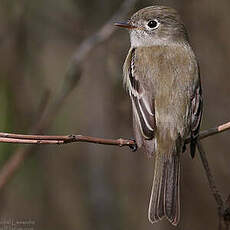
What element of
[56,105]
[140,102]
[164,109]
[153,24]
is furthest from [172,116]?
[153,24]

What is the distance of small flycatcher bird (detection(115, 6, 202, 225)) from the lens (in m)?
3.75

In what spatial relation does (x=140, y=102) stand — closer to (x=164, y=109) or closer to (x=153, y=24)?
(x=164, y=109)

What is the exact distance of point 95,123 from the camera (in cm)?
513

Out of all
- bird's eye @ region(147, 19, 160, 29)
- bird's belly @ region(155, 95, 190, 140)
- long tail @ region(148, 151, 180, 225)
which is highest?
bird's eye @ region(147, 19, 160, 29)

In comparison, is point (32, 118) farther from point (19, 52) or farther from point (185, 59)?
point (185, 59)

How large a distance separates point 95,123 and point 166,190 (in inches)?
60.5

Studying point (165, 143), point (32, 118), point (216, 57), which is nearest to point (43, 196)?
point (32, 118)

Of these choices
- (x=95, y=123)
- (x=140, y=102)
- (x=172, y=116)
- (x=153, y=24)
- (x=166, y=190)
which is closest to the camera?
(x=166, y=190)

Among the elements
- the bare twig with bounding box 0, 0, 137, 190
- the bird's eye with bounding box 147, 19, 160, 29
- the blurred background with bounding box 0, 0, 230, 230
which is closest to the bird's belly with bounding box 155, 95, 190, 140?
the bare twig with bounding box 0, 0, 137, 190

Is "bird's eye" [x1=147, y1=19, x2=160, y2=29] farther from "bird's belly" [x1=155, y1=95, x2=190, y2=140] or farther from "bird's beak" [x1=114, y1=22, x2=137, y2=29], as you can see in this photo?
"bird's belly" [x1=155, y1=95, x2=190, y2=140]

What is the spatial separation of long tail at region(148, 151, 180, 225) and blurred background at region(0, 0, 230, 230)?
122 cm

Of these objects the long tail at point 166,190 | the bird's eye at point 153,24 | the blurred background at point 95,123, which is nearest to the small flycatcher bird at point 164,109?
the long tail at point 166,190

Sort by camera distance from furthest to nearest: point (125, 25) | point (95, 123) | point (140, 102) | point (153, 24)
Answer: point (95, 123), point (153, 24), point (125, 25), point (140, 102)

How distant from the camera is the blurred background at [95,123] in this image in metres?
5.07
